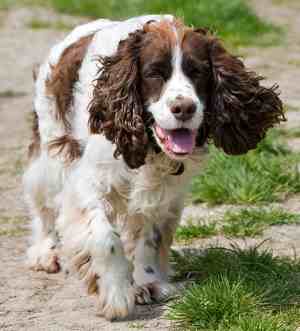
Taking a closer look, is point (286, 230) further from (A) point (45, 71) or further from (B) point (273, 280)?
(A) point (45, 71)

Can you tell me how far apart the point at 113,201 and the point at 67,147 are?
0.54 metres

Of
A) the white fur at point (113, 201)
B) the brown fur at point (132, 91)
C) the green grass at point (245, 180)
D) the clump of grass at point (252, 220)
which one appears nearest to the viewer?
the brown fur at point (132, 91)

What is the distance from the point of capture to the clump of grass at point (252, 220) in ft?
22.3

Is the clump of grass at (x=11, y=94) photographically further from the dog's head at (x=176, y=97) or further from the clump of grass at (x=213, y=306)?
the clump of grass at (x=213, y=306)

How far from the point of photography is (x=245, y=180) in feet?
24.9

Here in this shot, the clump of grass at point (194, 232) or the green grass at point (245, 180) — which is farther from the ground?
the clump of grass at point (194, 232)

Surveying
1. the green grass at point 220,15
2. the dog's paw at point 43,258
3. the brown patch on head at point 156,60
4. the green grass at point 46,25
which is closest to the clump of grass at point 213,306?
the brown patch on head at point 156,60

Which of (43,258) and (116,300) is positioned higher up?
(116,300)

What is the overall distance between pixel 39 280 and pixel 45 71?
120 centimetres

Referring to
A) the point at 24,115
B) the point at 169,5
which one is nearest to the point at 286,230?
the point at 24,115

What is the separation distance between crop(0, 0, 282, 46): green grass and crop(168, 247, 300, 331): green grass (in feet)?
24.5

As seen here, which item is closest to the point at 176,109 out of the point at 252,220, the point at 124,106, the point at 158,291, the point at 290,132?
the point at 124,106

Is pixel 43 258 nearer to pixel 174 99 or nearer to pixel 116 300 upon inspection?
pixel 116 300

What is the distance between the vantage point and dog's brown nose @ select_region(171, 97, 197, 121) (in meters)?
5.10
